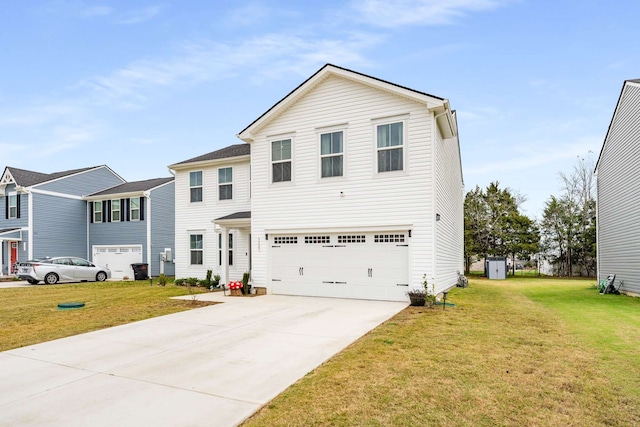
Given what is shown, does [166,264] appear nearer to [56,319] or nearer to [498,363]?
[56,319]

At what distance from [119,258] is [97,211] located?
4.02 meters

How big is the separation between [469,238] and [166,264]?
75.5 feet

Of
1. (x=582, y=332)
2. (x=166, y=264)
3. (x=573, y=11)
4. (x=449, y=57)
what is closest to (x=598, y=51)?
(x=573, y=11)

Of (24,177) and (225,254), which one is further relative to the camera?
(24,177)

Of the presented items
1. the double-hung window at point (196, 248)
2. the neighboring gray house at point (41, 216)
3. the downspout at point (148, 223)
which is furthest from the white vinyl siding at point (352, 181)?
the neighboring gray house at point (41, 216)

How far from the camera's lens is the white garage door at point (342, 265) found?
1195cm

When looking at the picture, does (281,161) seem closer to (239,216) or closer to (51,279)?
(239,216)

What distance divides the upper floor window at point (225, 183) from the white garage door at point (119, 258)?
877cm

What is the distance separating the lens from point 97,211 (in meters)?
25.8

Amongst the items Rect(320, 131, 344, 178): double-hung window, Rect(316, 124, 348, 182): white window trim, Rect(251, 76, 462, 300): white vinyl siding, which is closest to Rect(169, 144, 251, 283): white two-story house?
Rect(251, 76, 462, 300): white vinyl siding

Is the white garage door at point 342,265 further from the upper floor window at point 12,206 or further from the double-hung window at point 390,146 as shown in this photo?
the upper floor window at point 12,206

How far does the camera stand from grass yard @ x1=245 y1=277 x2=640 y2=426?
12.5 feet

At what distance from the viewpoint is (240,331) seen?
784 cm

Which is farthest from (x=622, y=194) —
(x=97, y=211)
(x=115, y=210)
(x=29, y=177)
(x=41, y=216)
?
(x=29, y=177)
